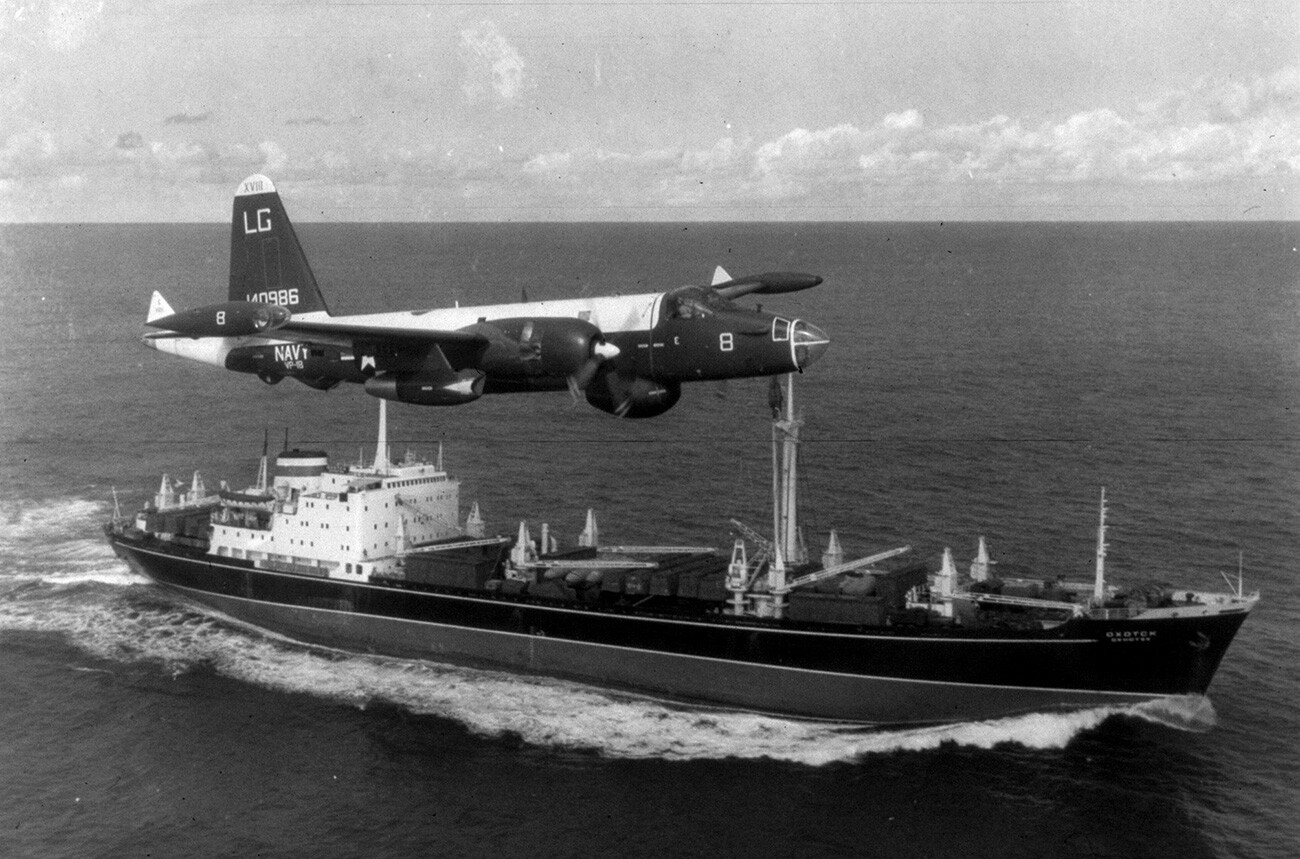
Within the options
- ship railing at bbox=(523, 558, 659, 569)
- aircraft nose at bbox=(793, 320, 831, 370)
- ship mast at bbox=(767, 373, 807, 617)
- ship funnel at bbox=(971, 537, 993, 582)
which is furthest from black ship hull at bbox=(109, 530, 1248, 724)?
aircraft nose at bbox=(793, 320, 831, 370)

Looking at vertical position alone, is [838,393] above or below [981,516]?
above

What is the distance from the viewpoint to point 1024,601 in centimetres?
3912

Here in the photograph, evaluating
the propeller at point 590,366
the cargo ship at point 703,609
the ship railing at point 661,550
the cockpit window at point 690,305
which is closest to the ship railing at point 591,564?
the cargo ship at point 703,609

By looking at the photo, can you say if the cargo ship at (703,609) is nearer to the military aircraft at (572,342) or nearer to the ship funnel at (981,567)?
the ship funnel at (981,567)

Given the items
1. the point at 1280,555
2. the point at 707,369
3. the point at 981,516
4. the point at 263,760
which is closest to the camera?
the point at 707,369

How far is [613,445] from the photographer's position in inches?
2795

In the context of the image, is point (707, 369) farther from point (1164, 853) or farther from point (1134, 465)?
point (1134, 465)

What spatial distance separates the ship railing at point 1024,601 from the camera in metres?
38.5

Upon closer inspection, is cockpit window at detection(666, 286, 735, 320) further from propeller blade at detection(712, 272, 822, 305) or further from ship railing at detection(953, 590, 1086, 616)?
ship railing at detection(953, 590, 1086, 616)

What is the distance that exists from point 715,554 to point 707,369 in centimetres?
1863

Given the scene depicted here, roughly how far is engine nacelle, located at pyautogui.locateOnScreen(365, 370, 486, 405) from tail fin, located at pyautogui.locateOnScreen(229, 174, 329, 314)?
9.75 m

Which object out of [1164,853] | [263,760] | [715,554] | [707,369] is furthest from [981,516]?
[263,760]

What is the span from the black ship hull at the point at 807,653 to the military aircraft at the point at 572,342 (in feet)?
41.7

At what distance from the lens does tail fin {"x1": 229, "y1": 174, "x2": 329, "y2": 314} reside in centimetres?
3875
